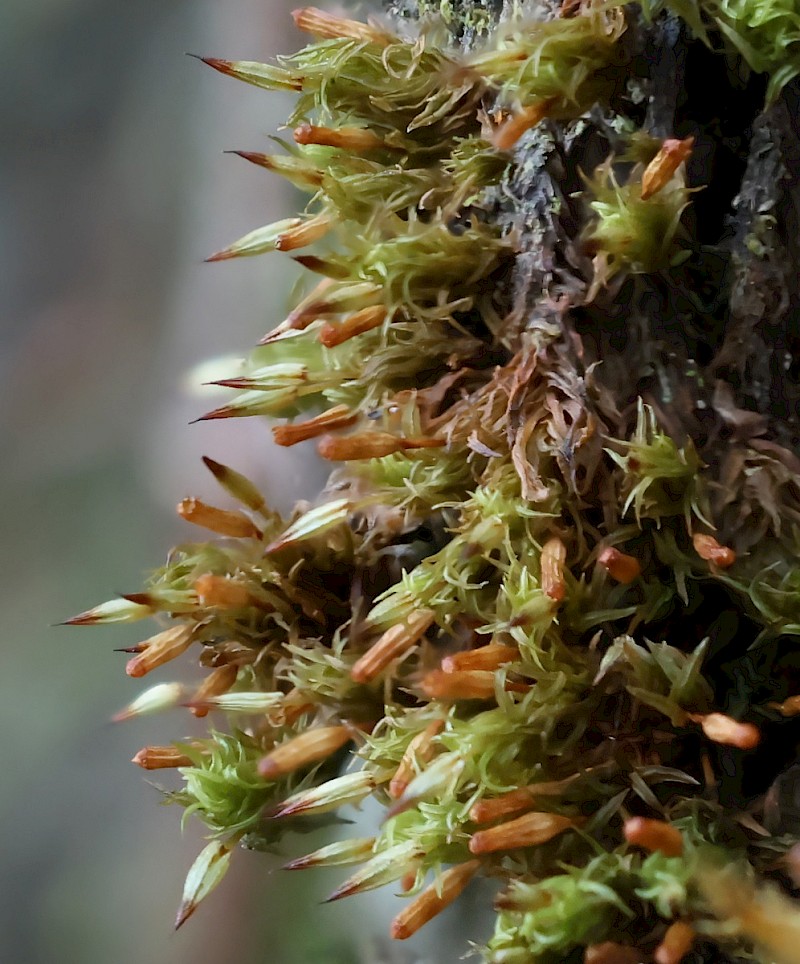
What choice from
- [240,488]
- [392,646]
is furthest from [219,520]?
[392,646]

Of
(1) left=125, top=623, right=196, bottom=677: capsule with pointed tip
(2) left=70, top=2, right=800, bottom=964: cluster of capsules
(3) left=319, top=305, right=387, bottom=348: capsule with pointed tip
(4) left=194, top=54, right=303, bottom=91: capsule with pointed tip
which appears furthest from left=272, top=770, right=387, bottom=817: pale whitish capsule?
(4) left=194, top=54, right=303, bottom=91: capsule with pointed tip

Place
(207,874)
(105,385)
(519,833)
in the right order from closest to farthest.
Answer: (519,833) → (207,874) → (105,385)

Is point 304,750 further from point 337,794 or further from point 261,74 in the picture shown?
point 261,74

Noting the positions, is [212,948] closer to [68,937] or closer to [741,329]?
[68,937]

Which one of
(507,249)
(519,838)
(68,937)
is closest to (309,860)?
(519,838)

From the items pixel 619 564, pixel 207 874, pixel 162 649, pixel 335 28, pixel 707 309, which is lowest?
pixel 207 874

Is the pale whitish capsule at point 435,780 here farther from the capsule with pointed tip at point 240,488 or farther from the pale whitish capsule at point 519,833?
the capsule with pointed tip at point 240,488

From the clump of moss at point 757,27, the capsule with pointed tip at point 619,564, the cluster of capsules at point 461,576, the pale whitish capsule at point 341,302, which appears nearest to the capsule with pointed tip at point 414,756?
the cluster of capsules at point 461,576
